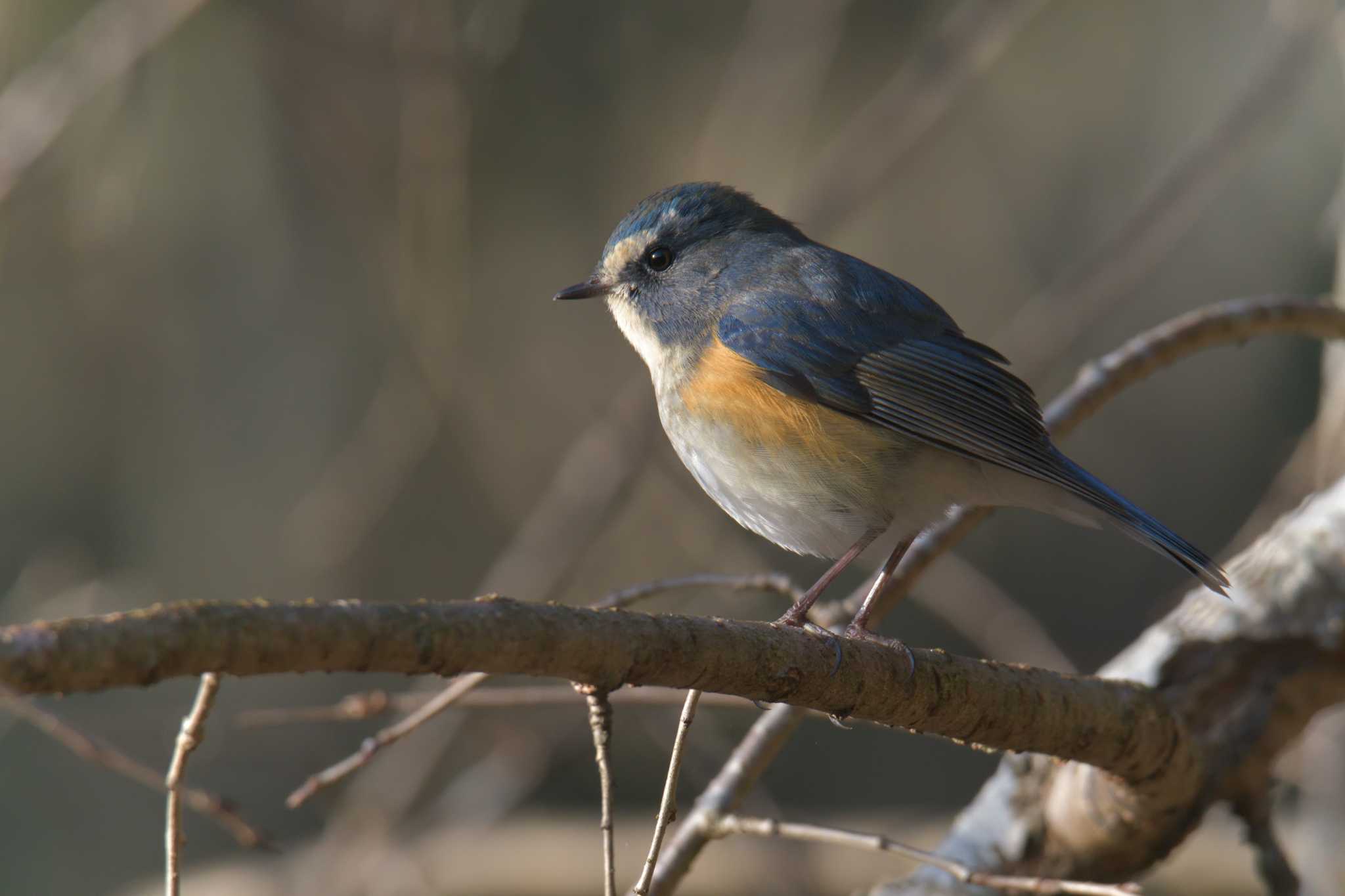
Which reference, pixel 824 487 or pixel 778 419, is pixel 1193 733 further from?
pixel 778 419

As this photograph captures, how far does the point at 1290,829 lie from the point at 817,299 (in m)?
2.45

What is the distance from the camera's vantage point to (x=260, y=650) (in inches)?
41.9

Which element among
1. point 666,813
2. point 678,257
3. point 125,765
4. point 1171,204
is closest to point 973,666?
point 666,813

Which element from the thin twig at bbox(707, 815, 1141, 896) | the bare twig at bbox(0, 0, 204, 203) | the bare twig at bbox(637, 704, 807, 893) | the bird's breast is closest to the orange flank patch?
the bird's breast

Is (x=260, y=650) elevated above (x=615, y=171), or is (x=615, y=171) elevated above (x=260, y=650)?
(x=615, y=171)

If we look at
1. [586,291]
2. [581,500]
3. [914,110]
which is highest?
[914,110]

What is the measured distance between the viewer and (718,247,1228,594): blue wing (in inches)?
95.7

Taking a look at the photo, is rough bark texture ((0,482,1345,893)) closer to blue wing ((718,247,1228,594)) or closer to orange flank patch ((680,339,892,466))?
blue wing ((718,247,1228,594))

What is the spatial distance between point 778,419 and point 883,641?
642 millimetres

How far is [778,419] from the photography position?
243 cm

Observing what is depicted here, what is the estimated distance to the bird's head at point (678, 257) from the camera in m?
2.87

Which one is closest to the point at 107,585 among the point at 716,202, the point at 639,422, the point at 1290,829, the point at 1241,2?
the point at 639,422

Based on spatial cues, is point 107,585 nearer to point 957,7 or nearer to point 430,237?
point 430,237

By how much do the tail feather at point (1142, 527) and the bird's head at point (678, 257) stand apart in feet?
2.76
